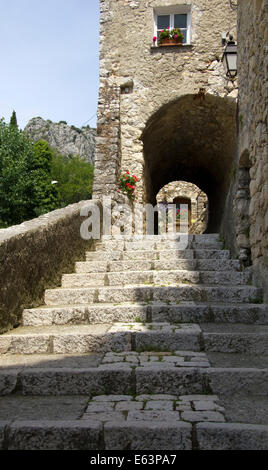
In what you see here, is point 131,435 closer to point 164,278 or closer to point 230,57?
point 164,278

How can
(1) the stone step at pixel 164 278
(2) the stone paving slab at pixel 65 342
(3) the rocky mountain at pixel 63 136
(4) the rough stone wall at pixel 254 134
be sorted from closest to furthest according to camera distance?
1. (2) the stone paving slab at pixel 65 342
2. (4) the rough stone wall at pixel 254 134
3. (1) the stone step at pixel 164 278
4. (3) the rocky mountain at pixel 63 136

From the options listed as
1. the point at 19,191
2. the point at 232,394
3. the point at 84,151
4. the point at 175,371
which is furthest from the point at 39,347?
the point at 84,151

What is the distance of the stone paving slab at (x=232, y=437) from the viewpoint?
184 cm

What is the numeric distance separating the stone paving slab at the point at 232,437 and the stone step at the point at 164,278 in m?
2.35

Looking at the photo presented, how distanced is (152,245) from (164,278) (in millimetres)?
1315

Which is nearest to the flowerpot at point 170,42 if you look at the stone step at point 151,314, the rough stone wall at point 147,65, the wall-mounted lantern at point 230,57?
the rough stone wall at point 147,65

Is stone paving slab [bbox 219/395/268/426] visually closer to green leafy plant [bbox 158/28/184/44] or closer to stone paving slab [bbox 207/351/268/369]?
stone paving slab [bbox 207/351/268/369]

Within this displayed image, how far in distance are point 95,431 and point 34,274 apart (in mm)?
2114

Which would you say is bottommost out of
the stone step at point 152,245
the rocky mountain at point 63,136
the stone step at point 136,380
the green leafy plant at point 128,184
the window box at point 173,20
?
the stone step at point 136,380

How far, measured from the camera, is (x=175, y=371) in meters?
2.42

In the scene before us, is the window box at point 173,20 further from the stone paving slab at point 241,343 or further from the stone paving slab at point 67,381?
the stone paving slab at point 67,381

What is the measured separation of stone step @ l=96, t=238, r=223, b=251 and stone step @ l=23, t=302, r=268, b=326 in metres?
2.00

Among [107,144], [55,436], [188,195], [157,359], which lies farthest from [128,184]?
[188,195]

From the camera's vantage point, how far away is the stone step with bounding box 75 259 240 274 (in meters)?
4.56
